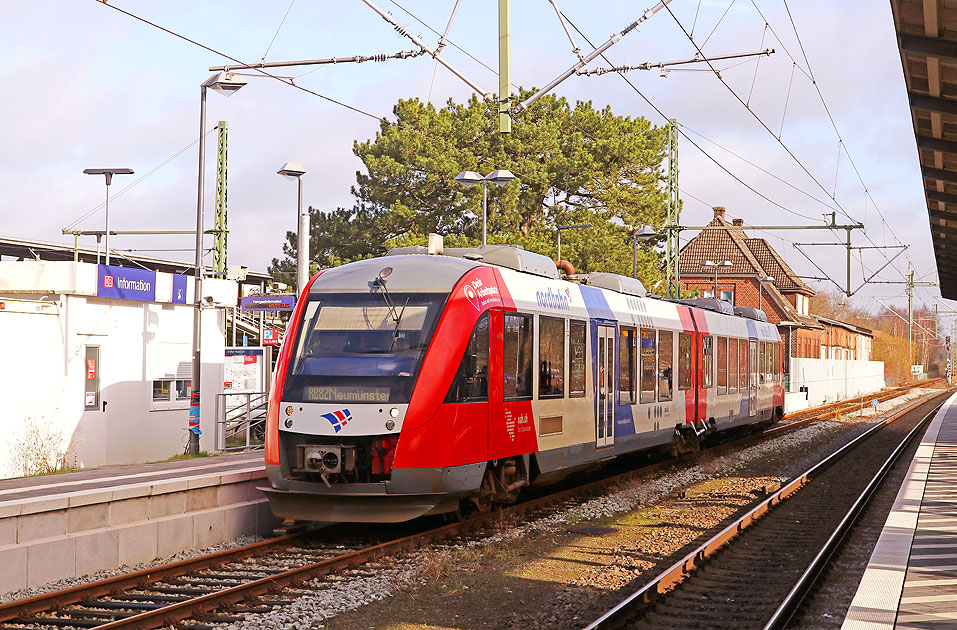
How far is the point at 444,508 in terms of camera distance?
37.7 ft

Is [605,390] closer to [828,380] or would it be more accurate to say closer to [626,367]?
[626,367]

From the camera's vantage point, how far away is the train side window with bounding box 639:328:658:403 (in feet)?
56.4

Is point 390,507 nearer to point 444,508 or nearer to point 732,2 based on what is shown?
point 444,508

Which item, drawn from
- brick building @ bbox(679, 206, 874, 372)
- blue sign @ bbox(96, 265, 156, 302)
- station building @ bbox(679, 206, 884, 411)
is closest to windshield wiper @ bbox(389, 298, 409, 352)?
blue sign @ bbox(96, 265, 156, 302)

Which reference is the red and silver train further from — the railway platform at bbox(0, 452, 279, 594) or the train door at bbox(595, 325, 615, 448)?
the railway platform at bbox(0, 452, 279, 594)

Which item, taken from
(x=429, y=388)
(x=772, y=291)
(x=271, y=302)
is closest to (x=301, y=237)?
(x=271, y=302)

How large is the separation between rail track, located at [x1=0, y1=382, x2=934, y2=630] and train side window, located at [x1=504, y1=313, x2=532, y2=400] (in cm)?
161

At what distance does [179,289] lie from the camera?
76.5 feet

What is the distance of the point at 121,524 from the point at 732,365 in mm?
16488

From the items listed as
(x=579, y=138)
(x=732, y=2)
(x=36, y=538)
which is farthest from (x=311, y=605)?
(x=579, y=138)

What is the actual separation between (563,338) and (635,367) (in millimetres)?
3222

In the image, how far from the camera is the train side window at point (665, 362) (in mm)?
18125

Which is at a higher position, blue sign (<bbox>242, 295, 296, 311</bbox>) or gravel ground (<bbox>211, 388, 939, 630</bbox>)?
blue sign (<bbox>242, 295, 296, 311</bbox>)

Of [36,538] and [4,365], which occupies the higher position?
[4,365]
